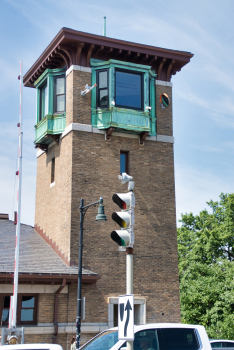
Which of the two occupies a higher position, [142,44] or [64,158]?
[142,44]

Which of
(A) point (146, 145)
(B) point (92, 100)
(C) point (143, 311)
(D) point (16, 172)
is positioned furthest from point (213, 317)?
(D) point (16, 172)

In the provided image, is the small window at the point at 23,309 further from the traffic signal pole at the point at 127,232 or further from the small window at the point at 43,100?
the traffic signal pole at the point at 127,232

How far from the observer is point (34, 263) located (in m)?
21.0

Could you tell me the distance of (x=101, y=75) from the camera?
24.3 metres

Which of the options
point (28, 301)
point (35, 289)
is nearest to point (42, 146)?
point (35, 289)

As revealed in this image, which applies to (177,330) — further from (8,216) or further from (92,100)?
(8,216)

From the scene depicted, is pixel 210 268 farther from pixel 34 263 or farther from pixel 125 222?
pixel 125 222

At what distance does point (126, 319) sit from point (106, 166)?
16020 millimetres

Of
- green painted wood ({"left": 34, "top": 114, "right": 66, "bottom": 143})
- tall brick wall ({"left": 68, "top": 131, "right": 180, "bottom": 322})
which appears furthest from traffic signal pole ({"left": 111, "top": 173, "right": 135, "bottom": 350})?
green painted wood ({"left": 34, "top": 114, "right": 66, "bottom": 143})

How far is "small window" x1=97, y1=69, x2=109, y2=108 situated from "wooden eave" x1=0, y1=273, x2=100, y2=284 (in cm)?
856

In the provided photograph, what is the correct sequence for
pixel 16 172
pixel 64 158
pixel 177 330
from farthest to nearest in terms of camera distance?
pixel 64 158, pixel 16 172, pixel 177 330

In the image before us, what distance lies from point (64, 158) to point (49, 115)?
2.53 m

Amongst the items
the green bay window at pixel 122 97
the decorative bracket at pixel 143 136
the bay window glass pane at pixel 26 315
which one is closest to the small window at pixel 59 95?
the green bay window at pixel 122 97

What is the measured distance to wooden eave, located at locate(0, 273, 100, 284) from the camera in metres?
19.4
